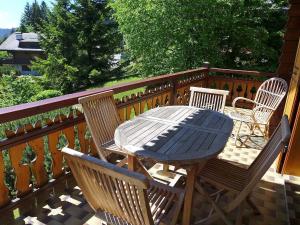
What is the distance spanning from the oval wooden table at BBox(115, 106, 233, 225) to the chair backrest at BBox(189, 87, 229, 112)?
87cm

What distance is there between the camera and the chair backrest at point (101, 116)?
8.41 ft

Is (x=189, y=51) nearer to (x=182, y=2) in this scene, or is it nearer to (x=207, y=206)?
(x=182, y=2)

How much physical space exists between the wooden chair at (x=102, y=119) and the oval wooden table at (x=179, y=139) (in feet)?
1.17

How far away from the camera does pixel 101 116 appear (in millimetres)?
2742

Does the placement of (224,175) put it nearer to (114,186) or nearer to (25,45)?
(114,186)

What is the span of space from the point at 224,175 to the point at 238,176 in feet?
0.41

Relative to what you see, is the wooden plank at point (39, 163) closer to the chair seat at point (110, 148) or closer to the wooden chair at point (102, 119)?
the wooden chair at point (102, 119)

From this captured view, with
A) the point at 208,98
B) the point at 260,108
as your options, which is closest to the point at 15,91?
the point at 208,98

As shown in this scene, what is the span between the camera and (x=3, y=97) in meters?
13.9

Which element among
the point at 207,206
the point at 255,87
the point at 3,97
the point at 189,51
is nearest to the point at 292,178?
the point at 207,206

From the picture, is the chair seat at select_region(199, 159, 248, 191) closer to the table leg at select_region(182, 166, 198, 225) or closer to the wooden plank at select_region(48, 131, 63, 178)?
the table leg at select_region(182, 166, 198, 225)

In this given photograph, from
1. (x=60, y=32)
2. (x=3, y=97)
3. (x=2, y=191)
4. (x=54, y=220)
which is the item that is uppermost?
(x=60, y=32)

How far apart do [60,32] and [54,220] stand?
21764 mm

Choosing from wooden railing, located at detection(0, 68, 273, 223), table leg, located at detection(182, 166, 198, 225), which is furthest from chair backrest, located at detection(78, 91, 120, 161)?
table leg, located at detection(182, 166, 198, 225)
